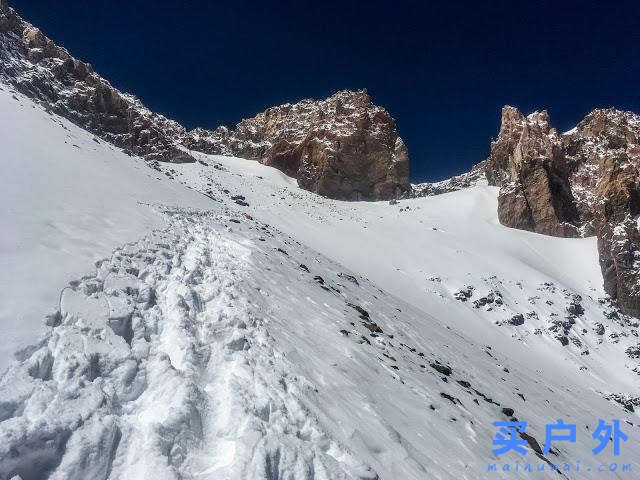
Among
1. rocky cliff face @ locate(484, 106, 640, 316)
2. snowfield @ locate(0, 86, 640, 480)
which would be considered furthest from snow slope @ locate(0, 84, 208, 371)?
rocky cliff face @ locate(484, 106, 640, 316)

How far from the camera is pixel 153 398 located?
6.11 metres

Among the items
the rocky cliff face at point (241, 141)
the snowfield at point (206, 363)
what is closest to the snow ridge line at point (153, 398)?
the snowfield at point (206, 363)

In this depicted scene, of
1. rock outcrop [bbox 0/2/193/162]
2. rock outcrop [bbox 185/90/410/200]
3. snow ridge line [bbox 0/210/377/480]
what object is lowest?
snow ridge line [bbox 0/210/377/480]

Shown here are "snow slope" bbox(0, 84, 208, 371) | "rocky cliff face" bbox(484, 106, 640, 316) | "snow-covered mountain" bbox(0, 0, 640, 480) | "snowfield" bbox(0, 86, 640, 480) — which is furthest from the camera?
"rocky cliff face" bbox(484, 106, 640, 316)

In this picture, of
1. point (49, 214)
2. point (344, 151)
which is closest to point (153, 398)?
point (49, 214)

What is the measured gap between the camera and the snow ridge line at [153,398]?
196 inches

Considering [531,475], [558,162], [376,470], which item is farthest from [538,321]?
[558,162]

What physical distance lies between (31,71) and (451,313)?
178 ft

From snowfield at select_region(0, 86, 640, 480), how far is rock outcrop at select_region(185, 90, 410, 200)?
41351 mm

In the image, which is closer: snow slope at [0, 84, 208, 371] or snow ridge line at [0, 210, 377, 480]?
snow ridge line at [0, 210, 377, 480]

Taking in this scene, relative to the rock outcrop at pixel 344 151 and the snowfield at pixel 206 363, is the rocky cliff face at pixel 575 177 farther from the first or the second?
the snowfield at pixel 206 363

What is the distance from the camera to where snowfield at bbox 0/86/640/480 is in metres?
5.40

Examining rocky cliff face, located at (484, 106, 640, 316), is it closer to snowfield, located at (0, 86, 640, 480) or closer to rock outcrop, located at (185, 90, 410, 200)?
rock outcrop, located at (185, 90, 410, 200)

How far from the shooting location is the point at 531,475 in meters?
9.03
